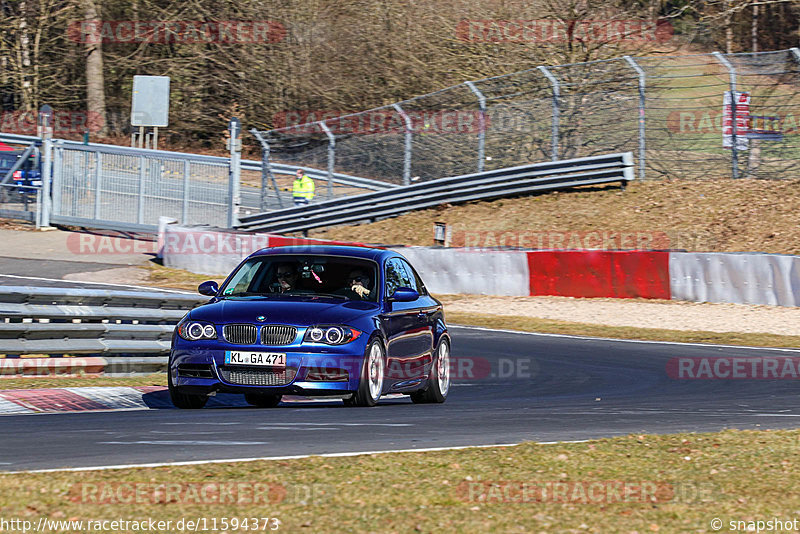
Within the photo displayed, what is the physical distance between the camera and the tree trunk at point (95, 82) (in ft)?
136

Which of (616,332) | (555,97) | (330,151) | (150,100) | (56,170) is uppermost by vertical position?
(150,100)

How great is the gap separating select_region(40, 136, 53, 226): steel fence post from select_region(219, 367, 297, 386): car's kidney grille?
2267cm

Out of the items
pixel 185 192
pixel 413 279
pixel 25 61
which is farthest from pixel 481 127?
pixel 25 61

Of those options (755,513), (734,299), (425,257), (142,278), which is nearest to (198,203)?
(142,278)

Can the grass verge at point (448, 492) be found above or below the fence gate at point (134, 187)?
below

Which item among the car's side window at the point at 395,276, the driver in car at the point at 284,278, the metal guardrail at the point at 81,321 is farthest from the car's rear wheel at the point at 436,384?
the metal guardrail at the point at 81,321

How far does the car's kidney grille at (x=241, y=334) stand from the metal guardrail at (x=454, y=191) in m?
18.9

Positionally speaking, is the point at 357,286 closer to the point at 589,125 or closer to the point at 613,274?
the point at 613,274

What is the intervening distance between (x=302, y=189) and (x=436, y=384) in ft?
60.9

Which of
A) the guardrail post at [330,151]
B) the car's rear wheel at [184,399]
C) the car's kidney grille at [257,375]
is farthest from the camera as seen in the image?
the guardrail post at [330,151]

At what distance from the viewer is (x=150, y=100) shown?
30219mm

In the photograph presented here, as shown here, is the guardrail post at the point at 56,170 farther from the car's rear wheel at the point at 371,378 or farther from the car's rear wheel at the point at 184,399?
the car's rear wheel at the point at 371,378

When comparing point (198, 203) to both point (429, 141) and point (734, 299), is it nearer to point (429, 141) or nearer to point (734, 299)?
point (429, 141)

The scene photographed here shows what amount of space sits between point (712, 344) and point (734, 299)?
3.49 m
